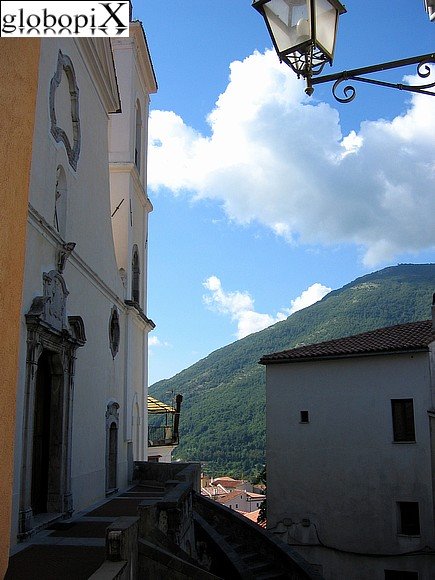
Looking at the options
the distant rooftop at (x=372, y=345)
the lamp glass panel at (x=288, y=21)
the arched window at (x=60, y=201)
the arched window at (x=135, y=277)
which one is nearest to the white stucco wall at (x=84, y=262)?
the arched window at (x=60, y=201)

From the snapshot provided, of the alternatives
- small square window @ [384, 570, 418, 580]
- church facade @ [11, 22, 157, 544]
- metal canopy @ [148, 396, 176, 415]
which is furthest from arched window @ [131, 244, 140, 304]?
small square window @ [384, 570, 418, 580]

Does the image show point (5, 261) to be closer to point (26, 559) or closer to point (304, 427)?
point (26, 559)

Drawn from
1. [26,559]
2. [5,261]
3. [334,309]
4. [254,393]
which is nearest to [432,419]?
[26,559]

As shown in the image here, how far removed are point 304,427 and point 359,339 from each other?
3648 mm

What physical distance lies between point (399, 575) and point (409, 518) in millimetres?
1639

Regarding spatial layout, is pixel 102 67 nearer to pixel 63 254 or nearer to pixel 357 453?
pixel 63 254

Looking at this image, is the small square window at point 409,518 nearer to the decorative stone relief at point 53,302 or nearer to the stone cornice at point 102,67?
the decorative stone relief at point 53,302

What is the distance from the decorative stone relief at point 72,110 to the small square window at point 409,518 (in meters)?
13.5

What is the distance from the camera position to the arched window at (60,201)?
12120 millimetres

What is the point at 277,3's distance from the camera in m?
4.25

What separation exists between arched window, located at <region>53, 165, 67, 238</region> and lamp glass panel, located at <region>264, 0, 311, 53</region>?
27.7ft

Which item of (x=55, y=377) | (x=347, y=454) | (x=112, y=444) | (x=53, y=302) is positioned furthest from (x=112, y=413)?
(x=347, y=454)

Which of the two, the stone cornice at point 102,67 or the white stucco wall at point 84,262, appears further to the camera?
the stone cornice at point 102,67

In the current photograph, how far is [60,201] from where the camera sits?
40.7ft
